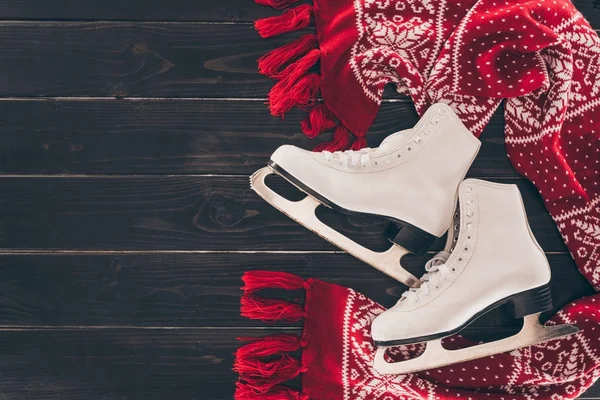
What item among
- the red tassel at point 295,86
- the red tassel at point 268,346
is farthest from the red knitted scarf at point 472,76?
the red tassel at point 268,346

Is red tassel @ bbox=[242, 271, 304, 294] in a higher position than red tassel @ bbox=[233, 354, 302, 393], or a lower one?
higher

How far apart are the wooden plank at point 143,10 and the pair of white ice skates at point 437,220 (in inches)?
11.2

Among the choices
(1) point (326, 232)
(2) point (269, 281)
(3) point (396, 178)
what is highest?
(3) point (396, 178)

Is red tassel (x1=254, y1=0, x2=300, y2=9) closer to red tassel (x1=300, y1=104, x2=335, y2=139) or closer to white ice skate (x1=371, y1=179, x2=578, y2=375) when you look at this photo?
red tassel (x1=300, y1=104, x2=335, y2=139)

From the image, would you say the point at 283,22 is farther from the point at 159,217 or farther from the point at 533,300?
the point at 533,300

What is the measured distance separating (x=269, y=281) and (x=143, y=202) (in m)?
0.27

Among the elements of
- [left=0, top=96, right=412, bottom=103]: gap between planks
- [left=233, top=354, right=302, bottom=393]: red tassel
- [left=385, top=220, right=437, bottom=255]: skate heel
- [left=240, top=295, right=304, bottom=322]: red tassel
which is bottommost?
[left=233, top=354, right=302, bottom=393]: red tassel

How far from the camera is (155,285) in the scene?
0.87 meters

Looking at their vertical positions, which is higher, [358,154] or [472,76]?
[472,76]

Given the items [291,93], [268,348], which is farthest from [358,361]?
[291,93]

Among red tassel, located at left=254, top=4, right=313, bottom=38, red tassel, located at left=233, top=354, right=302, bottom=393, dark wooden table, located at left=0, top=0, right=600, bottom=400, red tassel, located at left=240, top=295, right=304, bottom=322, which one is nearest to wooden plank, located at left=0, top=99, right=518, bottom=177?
dark wooden table, located at left=0, top=0, right=600, bottom=400

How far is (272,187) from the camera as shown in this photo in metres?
0.85

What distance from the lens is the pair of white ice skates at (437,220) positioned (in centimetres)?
79

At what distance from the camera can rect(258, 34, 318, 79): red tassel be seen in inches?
→ 33.1
